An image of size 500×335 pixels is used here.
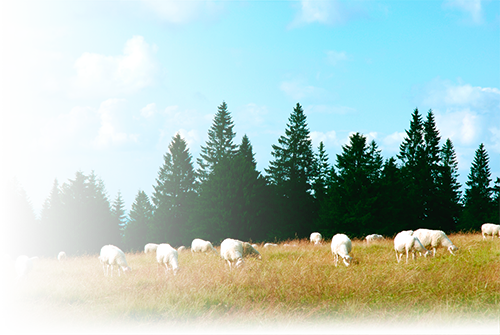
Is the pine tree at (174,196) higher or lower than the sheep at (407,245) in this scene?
higher

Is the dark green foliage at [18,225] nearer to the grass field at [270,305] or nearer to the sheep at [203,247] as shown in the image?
the sheep at [203,247]

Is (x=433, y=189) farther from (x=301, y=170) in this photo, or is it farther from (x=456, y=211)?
(x=301, y=170)

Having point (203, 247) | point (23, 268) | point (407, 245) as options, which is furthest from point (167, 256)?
point (407, 245)

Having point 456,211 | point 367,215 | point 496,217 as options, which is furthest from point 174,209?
point 496,217

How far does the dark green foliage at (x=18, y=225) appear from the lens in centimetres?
5031

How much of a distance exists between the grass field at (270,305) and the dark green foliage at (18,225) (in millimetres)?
45995

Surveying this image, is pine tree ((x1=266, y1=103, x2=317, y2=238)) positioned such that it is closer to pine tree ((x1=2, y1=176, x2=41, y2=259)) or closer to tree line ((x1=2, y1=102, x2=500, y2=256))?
tree line ((x1=2, y1=102, x2=500, y2=256))

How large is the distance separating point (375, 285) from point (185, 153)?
137 feet

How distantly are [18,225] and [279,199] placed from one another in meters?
32.0

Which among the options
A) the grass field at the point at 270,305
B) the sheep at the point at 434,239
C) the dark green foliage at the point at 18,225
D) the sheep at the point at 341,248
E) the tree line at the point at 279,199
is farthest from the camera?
the dark green foliage at the point at 18,225

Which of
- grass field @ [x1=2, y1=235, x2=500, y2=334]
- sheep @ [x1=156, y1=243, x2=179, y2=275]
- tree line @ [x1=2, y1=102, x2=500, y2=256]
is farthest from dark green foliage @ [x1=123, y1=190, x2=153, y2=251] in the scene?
grass field @ [x1=2, y1=235, x2=500, y2=334]

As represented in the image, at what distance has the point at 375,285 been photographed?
9266mm

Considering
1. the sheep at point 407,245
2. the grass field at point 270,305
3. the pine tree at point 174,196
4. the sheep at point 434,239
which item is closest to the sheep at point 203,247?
the sheep at point 407,245

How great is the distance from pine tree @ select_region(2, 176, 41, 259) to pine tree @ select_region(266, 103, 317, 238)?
102 feet
